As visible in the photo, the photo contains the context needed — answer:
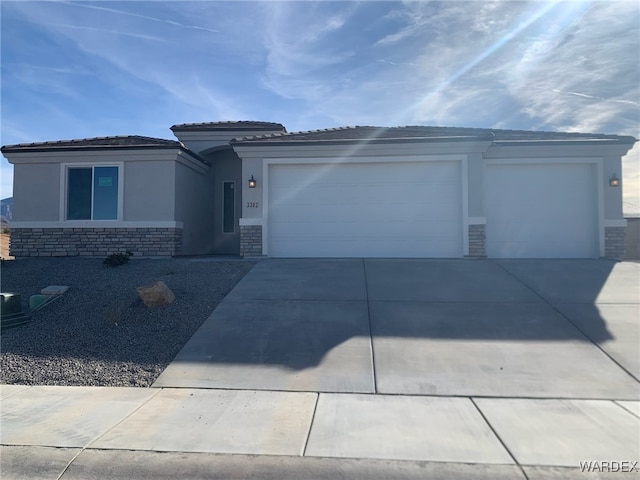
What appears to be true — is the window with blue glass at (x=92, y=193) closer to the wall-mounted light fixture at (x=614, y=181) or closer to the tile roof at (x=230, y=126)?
the tile roof at (x=230, y=126)

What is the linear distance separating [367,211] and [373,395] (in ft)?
24.5

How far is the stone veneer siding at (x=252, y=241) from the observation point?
1275 cm

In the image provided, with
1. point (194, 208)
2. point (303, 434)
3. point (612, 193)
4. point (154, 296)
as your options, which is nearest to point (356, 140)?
point (194, 208)

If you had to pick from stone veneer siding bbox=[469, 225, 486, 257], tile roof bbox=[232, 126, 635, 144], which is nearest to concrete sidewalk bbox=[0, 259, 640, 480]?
stone veneer siding bbox=[469, 225, 486, 257]

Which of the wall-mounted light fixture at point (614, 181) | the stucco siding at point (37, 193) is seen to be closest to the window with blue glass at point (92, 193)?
the stucco siding at point (37, 193)

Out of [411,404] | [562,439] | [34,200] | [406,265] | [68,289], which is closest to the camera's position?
[562,439]

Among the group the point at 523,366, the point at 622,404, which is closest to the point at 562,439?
the point at 622,404

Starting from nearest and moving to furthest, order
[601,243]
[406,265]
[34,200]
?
[406,265]
[601,243]
[34,200]

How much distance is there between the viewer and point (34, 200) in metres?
13.7

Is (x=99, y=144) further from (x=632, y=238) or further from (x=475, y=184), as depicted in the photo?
(x=632, y=238)

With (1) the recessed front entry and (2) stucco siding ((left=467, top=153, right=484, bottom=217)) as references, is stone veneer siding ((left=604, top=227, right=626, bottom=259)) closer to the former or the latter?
(2) stucco siding ((left=467, top=153, right=484, bottom=217))

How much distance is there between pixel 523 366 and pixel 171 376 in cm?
477

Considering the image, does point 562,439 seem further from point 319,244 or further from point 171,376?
point 319,244

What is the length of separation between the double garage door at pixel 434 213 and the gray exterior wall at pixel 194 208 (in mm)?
3025
